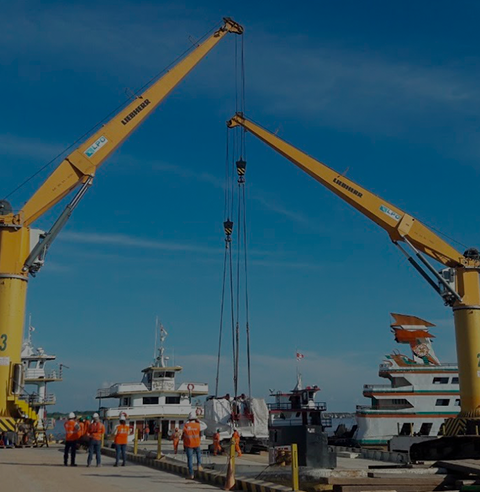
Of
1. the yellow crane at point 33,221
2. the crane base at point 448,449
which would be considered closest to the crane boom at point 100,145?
the yellow crane at point 33,221

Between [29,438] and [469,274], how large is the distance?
22.3m

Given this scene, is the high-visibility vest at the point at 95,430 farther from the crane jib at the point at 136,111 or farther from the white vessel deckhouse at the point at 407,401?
the white vessel deckhouse at the point at 407,401

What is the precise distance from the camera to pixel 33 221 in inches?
1043

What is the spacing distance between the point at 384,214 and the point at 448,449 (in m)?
12.8

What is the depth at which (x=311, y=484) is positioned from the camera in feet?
47.3

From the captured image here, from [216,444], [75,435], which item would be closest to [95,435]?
[75,435]

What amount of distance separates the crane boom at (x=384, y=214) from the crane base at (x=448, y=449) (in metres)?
11.5

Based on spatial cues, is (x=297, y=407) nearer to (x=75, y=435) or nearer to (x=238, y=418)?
(x=238, y=418)

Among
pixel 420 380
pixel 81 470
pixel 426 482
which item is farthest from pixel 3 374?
pixel 420 380

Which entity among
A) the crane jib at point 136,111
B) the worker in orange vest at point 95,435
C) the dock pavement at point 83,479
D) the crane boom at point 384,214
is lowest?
the dock pavement at point 83,479

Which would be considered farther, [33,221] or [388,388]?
[388,388]

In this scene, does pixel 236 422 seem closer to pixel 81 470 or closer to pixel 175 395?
pixel 81 470

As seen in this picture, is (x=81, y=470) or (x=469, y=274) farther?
(x=469, y=274)

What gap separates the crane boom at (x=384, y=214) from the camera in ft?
108
